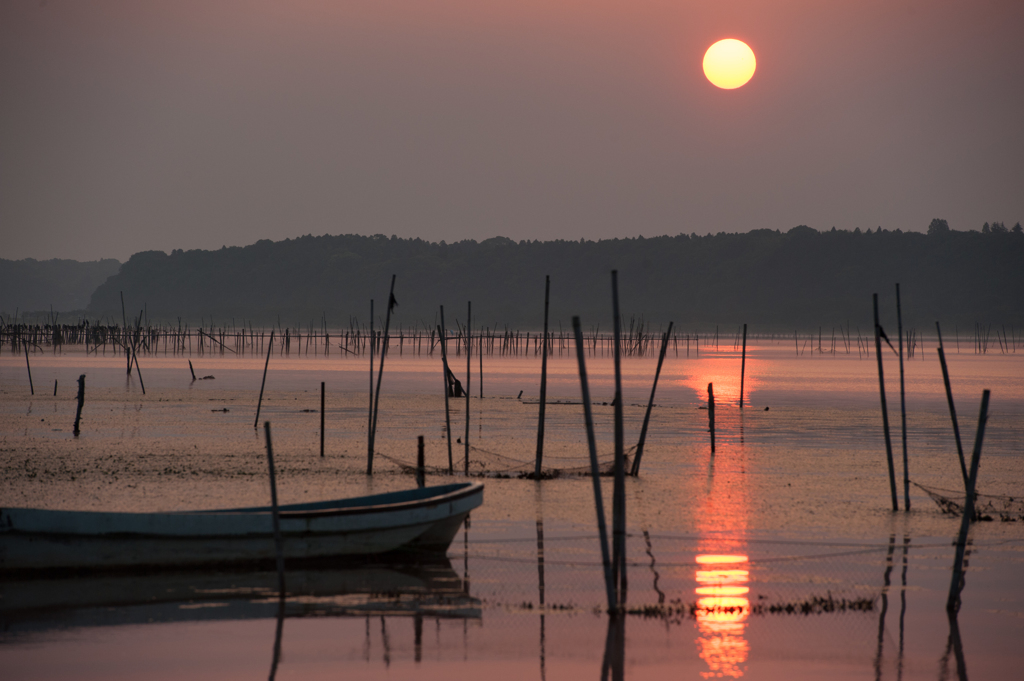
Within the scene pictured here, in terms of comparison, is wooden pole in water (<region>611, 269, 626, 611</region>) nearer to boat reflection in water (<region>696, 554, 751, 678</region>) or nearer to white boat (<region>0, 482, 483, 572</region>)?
boat reflection in water (<region>696, 554, 751, 678</region>)

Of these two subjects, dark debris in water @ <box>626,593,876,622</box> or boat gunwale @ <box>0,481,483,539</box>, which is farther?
boat gunwale @ <box>0,481,483,539</box>

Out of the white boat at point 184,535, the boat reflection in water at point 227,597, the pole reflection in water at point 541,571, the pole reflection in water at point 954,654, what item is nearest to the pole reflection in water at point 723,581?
the pole reflection in water at point 541,571

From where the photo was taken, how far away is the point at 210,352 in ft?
184

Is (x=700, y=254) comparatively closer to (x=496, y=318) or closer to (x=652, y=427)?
(x=496, y=318)

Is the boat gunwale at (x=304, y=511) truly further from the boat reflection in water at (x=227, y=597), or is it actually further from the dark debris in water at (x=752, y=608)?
the dark debris in water at (x=752, y=608)

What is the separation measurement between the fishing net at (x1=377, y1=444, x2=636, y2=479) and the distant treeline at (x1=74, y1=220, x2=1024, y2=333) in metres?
101

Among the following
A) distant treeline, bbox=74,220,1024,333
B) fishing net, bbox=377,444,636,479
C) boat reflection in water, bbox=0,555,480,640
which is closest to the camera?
boat reflection in water, bbox=0,555,480,640

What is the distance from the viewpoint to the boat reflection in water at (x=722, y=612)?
19.2 feet

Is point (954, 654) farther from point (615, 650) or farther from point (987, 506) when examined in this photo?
point (987, 506)

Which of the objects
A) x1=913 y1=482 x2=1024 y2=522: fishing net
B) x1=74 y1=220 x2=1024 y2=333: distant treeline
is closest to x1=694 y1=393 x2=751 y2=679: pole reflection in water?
x1=913 y1=482 x2=1024 y2=522: fishing net

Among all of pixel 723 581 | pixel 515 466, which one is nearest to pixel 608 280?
pixel 515 466

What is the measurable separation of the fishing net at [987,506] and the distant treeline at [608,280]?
340 ft

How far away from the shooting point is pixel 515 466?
1292 cm

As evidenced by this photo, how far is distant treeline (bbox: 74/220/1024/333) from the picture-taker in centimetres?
12012
